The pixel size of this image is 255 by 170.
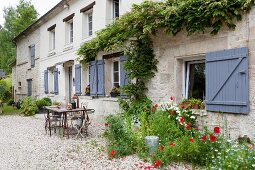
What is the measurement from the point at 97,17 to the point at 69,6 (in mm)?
2978

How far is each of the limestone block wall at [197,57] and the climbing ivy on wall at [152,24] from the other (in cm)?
16

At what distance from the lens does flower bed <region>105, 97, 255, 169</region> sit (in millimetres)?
4000

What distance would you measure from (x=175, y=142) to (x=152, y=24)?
279 cm

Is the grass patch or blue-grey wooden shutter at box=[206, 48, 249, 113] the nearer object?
blue-grey wooden shutter at box=[206, 48, 249, 113]

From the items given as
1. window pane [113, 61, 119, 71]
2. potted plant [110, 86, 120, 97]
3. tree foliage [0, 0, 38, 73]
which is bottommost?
potted plant [110, 86, 120, 97]

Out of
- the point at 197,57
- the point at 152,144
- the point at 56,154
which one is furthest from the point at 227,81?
the point at 56,154

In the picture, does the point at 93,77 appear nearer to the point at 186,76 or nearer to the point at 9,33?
the point at 186,76

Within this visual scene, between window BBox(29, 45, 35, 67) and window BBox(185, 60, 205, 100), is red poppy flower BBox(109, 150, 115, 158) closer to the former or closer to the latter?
window BBox(185, 60, 205, 100)

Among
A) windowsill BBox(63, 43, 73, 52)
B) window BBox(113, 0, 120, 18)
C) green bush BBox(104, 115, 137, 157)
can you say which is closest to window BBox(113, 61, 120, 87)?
window BBox(113, 0, 120, 18)

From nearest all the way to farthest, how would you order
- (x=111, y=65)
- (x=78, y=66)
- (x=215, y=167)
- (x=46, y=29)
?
(x=215, y=167) → (x=111, y=65) → (x=78, y=66) → (x=46, y=29)

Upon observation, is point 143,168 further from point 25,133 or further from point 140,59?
point 25,133

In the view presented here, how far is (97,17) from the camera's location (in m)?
10.5

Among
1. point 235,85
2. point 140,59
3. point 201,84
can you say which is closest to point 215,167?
point 235,85

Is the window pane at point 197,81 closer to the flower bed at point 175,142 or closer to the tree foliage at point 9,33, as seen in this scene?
the flower bed at point 175,142
